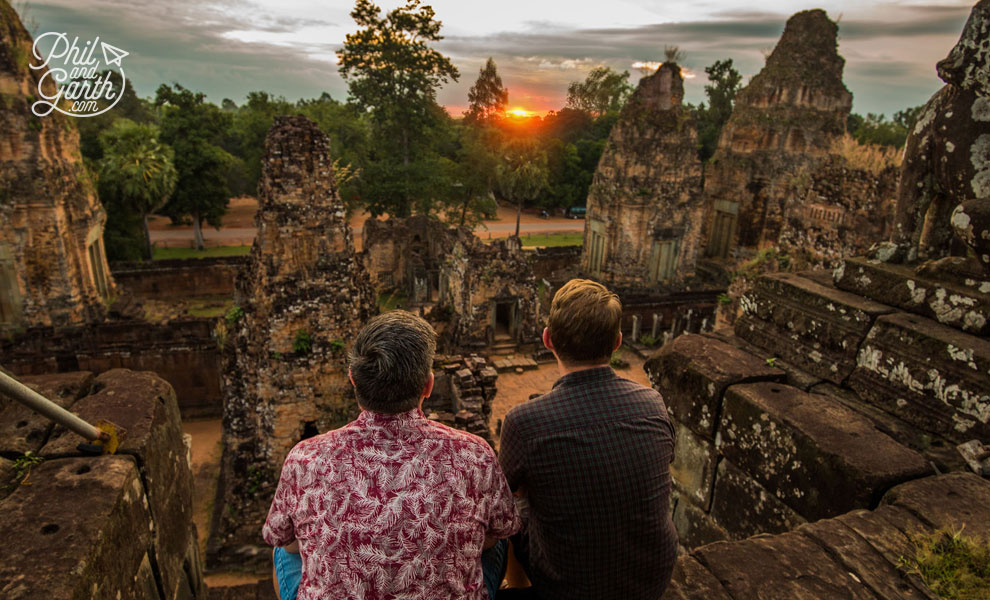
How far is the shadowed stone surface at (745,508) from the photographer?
10.4 feet

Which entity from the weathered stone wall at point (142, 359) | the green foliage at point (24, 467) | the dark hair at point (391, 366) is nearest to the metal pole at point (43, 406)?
the green foliage at point (24, 467)

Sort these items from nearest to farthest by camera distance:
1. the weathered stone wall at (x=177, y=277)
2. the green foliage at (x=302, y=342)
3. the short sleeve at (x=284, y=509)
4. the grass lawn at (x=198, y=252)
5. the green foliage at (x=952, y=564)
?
the short sleeve at (x=284, y=509), the green foliage at (x=952, y=564), the green foliage at (x=302, y=342), the weathered stone wall at (x=177, y=277), the grass lawn at (x=198, y=252)

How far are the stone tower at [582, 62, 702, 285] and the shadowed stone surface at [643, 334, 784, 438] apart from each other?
18010 millimetres

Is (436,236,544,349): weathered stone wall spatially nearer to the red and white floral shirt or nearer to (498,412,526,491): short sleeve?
(498,412,526,491): short sleeve

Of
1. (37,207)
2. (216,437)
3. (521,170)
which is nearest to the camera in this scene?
(216,437)

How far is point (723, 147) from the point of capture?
84.9ft

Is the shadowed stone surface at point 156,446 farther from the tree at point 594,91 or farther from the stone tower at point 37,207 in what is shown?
the tree at point 594,91

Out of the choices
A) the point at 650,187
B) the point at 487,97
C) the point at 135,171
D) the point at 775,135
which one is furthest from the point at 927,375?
the point at 487,97

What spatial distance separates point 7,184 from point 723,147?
83.5 feet

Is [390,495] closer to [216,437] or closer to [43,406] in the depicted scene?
[43,406]

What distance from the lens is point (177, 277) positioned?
2228 cm

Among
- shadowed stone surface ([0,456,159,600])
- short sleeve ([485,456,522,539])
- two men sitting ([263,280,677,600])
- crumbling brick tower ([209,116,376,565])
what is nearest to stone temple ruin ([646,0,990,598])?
two men sitting ([263,280,677,600])

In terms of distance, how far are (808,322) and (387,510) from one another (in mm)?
3147

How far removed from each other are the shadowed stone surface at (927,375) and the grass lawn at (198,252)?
93.1 feet
